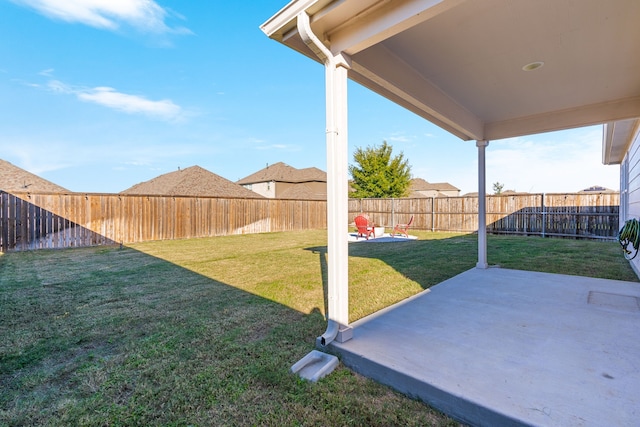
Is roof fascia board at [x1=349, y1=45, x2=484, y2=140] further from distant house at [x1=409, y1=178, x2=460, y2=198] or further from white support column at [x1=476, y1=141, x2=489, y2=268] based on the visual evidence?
distant house at [x1=409, y1=178, x2=460, y2=198]

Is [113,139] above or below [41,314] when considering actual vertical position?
above

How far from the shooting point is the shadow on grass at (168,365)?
5.44 feet

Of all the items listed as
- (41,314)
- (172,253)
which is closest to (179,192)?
(172,253)

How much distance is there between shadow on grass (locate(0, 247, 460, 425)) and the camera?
5.44ft

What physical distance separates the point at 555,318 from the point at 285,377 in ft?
8.62

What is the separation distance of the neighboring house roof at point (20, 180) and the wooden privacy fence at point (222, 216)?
3.12 m

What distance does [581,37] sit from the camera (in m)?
2.58

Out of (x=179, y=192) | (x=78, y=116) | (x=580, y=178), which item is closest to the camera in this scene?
(x=78, y=116)

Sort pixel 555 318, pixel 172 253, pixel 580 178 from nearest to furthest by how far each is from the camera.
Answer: pixel 555 318, pixel 172 253, pixel 580 178

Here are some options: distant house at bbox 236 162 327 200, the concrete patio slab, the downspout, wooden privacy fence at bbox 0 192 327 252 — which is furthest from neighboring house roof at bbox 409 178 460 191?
the downspout

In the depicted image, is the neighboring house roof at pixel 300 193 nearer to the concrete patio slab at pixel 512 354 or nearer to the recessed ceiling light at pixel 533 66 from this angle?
the concrete patio slab at pixel 512 354

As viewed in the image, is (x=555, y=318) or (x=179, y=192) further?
(x=179, y=192)

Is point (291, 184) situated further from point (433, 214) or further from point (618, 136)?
point (618, 136)

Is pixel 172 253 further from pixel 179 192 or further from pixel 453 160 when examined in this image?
pixel 453 160
